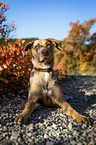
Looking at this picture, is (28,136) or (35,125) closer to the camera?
(28,136)

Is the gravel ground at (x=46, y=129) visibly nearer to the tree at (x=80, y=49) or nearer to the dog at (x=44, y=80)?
the dog at (x=44, y=80)

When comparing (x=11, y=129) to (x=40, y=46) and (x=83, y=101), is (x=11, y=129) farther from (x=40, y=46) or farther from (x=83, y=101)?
(x=83, y=101)

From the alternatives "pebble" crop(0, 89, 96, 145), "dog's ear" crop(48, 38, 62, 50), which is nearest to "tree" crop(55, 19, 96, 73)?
"dog's ear" crop(48, 38, 62, 50)

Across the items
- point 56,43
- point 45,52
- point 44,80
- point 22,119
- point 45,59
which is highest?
point 56,43

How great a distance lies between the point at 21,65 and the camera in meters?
4.32

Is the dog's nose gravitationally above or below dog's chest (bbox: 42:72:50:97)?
above

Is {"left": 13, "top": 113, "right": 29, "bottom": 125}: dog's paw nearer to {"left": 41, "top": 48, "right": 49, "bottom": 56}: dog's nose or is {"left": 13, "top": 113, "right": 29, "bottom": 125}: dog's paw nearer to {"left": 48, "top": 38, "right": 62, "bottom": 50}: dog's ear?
{"left": 41, "top": 48, "right": 49, "bottom": 56}: dog's nose

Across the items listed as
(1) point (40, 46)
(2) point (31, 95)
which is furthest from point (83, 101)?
(1) point (40, 46)

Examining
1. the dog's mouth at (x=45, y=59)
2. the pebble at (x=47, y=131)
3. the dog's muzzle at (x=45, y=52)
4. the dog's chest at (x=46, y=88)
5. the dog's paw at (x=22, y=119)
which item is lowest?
the pebble at (x=47, y=131)

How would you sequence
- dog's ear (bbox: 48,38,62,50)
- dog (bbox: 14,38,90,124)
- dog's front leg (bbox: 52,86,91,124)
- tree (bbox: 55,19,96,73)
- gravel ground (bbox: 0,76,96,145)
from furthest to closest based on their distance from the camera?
1. tree (bbox: 55,19,96,73)
2. dog's ear (bbox: 48,38,62,50)
3. dog (bbox: 14,38,90,124)
4. dog's front leg (bbox: 52,86,91,124)
5. gravel ground (bbox: 0,76,96,145)

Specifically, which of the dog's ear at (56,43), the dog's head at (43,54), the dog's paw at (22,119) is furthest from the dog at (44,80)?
the dog's paw at (22,119)

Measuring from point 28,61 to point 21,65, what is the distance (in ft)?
1.85

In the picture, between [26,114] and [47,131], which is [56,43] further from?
[47,131]

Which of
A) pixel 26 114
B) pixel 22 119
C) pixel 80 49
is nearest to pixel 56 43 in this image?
pixel 26 114
